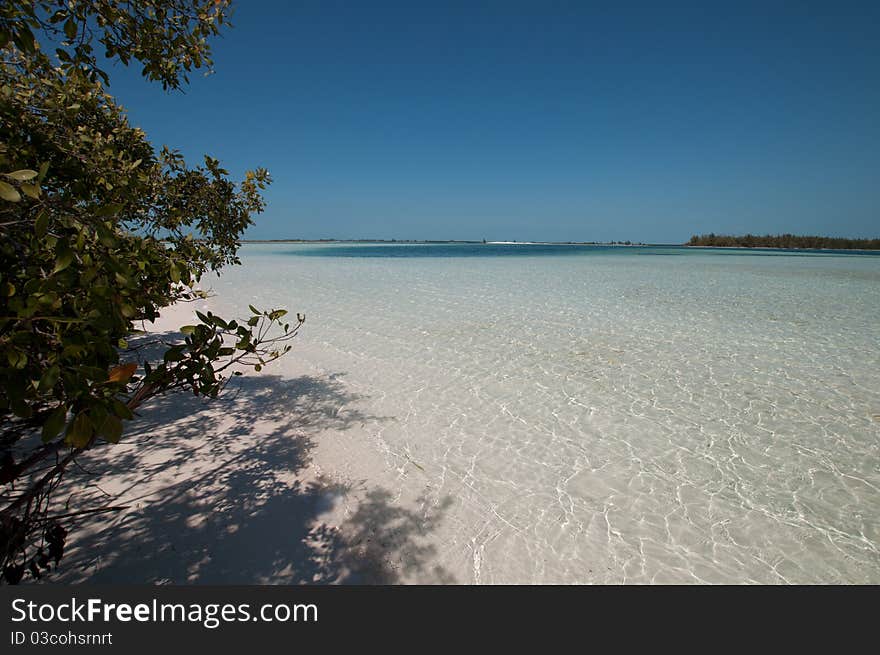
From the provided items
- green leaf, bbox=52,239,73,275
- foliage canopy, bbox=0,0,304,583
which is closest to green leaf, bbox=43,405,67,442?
foliage canopy, bbox=0,0,304,583

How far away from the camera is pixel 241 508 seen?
2.96 metres

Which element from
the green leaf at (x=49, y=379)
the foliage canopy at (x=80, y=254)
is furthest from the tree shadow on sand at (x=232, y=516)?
the green leaf at (x=49, y=379)

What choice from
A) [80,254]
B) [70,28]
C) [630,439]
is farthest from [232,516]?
[630,439]

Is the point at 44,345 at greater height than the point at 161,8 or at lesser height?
lesser

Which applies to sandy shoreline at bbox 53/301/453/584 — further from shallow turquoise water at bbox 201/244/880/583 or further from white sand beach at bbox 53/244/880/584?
shallow turquoise water at bbox 201/244/880/583

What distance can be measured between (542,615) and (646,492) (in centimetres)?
182

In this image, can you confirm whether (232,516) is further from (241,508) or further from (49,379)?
(49,379)

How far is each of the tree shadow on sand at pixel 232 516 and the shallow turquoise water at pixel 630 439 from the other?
379 mm

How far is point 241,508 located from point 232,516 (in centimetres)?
10

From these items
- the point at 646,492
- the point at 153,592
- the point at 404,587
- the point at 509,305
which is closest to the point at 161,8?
the point at 153,592

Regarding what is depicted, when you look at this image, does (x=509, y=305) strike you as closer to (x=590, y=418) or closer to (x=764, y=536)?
(x=590, y=418)

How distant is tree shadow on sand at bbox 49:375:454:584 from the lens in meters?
2.41

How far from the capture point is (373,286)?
16594 mm

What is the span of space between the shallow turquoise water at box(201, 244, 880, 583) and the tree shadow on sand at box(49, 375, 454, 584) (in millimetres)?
379
